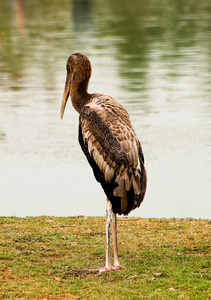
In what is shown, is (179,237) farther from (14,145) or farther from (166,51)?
(166,51)

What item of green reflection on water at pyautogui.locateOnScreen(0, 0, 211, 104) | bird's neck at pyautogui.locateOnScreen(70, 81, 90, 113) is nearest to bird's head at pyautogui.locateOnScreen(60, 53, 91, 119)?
bird's neck at pyautogui.locateOnScreen(70, 81, 90, 113)

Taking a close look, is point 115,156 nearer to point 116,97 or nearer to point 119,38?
point 116,97

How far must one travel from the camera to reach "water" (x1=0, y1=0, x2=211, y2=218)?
28.2 feet

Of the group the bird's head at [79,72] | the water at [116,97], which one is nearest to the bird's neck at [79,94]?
the bird's head at [79,72]

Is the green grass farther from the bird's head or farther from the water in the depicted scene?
the bird's head

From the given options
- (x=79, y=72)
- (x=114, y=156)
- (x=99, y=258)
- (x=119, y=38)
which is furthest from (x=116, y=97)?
(x=119, y=38)

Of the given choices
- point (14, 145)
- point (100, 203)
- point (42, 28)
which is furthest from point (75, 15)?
point (100, 203)

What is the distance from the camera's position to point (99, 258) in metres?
6.13

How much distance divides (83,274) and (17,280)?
565 millimetres

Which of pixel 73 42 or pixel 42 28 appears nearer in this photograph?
pixel 73 42

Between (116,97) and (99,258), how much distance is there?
841 cm

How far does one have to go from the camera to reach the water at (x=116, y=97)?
8.59 m

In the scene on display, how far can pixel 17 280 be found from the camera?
5.47 meters

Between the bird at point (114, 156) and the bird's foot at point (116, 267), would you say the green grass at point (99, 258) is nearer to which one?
the bird's foot at point (116, 267)
